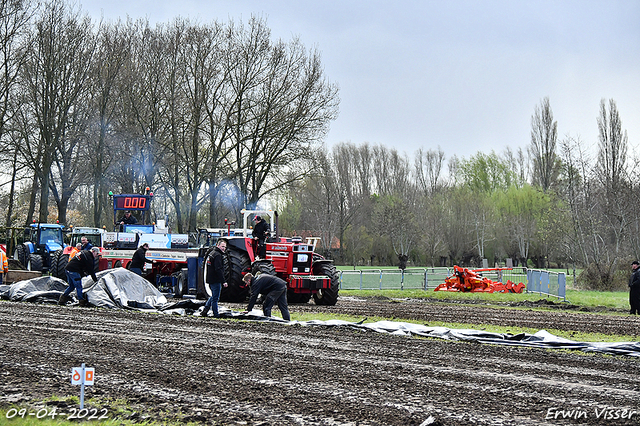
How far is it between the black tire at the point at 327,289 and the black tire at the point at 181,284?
14.9 ft

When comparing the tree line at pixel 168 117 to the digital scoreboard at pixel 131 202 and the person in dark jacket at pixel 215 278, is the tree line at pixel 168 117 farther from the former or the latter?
the person in dark jacket at pixel 215 278

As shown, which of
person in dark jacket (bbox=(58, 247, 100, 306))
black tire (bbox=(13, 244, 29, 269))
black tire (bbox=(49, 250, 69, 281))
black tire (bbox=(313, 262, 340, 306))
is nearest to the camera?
person in dark jacket (bbox=(58, 247, 100, 306))

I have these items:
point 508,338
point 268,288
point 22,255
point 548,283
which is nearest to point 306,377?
point 508,338

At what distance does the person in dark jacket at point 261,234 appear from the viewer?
18.7 metres

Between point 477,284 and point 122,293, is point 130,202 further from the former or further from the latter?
point 477,284

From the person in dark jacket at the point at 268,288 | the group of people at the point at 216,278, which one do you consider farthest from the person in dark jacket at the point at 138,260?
the person in dark jacket at the point at 268,288

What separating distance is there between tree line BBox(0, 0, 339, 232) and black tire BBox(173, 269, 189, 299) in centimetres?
1769

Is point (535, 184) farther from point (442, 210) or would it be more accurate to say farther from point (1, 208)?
point (1, 208)

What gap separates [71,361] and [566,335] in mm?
9442

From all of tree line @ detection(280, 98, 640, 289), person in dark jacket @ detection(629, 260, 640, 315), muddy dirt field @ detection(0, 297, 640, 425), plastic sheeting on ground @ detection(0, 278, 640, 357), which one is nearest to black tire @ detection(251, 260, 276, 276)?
plastic sheeting on ground @ detection(0, 278, 640, 357)

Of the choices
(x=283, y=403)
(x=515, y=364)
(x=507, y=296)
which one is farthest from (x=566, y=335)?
(x=507, y=296)

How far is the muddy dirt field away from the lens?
6238mm

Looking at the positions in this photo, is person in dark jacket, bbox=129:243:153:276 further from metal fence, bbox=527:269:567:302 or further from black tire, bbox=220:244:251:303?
metal fence, bbox=527:269:567:302

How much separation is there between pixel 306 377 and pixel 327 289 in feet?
39.3
